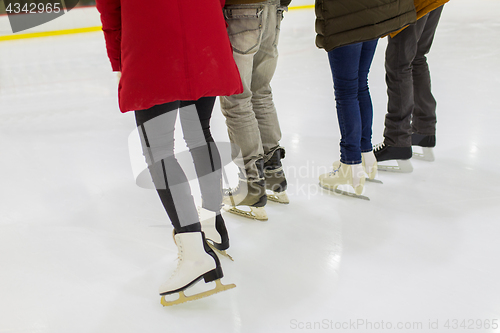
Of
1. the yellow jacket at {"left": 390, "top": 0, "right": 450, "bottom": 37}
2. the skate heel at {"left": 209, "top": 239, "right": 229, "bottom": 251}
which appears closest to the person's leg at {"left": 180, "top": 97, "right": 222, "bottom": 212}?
the skate heel at {"left": 209, "top": 239, "right": 229, "bottom": 251}

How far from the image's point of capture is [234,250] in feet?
3.93

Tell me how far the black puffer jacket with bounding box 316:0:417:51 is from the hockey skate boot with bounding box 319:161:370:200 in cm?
46

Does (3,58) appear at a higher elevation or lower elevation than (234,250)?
higher

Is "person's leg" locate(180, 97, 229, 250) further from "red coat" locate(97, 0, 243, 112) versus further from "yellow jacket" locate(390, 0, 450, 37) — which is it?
"yellow jacket" locate(390, 0, 450, 37)

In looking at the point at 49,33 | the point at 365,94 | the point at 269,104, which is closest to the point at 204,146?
the point at 269,104

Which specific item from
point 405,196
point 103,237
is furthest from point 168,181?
point 405,196

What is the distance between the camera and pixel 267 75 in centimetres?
134

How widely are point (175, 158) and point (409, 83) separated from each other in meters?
1.13

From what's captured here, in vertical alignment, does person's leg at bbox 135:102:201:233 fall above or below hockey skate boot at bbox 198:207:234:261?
above

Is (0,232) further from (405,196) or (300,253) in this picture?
(405,196)

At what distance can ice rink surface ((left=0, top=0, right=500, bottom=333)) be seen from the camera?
3.04 feet

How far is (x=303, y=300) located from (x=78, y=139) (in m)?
1.71

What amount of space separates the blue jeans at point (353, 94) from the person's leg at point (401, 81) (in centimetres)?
21

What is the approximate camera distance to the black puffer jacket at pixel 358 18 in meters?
1.23
